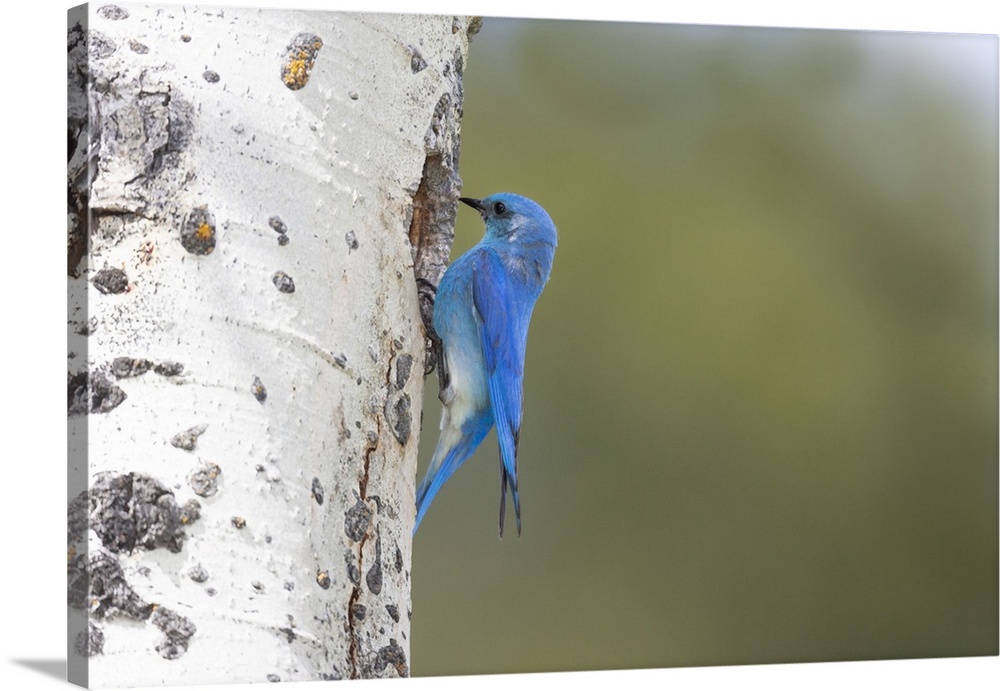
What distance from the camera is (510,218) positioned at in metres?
4.27

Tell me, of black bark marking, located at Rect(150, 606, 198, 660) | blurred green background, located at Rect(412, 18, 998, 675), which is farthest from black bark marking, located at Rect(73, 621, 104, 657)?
blurred green background, located at Rect(412, 18, 998, 675)

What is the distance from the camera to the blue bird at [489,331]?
4.02 metres

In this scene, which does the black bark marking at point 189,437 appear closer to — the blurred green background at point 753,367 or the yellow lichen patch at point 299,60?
the yellow lichen patch at point 299,60

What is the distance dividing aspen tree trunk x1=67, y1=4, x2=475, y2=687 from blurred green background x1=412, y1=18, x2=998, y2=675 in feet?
3.03

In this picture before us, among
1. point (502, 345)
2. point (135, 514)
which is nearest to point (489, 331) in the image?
point (502, 345)

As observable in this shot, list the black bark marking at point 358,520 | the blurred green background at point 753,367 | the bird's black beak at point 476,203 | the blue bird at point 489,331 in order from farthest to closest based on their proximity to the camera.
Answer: the blurred green background at point 753,367 < the bird's black beak at point 476,203 < the blue bird at point 489,331 < the black bark marking at point 358,520

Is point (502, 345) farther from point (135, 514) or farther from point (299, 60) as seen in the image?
point (135, 514)

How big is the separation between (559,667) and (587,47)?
1.82 meters

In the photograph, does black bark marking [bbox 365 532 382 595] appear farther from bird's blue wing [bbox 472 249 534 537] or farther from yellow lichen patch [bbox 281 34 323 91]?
yellow lichen patch [bbox 281 34 323 91]

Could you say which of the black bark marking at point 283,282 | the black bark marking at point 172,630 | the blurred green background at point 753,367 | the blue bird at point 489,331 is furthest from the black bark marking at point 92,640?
the blurred green background at point 753,367

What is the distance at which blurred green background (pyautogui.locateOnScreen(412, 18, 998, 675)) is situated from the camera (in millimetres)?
4375

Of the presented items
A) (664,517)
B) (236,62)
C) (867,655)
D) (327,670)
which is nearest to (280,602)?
(327,670)

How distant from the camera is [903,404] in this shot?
4.61m

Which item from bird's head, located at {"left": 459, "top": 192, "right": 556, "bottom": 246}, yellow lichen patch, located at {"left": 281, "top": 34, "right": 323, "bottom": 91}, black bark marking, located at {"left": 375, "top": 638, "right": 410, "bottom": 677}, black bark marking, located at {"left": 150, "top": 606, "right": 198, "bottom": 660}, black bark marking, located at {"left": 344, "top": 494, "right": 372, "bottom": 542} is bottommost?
black bark marking, located at {"left": 375, "top": 638, "right": 410, "bottom": 677}
